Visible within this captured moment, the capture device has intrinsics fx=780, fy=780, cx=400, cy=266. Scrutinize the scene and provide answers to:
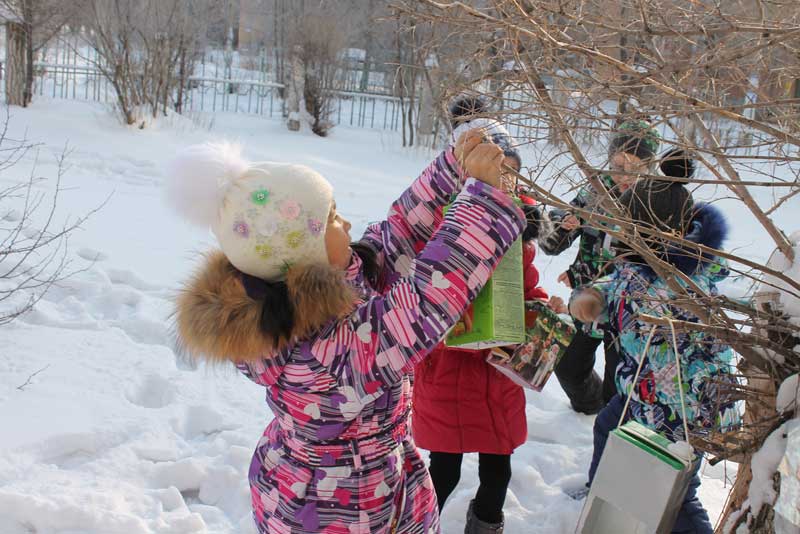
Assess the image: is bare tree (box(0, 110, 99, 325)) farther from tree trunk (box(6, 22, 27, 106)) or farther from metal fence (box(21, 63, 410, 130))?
metal fence (box(21, 63, 410, 130))

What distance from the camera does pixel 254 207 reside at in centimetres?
173

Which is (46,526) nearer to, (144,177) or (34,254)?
(34,254)

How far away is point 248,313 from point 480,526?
1.41m

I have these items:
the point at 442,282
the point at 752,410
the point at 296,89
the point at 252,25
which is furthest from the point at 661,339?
the point at 252,25

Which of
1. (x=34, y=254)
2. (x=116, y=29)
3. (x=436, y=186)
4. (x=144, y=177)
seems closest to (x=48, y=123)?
(x=116, y=29)

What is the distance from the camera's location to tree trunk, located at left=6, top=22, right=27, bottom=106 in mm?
11688

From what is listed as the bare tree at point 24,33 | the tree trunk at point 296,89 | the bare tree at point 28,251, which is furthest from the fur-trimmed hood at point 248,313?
the tree trunk at point 296,89

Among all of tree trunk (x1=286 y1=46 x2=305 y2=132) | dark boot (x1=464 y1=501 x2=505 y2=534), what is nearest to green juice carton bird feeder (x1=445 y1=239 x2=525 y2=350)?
dark boot (x1=464 y1=501 x2=505 y2=534)

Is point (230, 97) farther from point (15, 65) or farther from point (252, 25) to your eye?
point (15, 65)

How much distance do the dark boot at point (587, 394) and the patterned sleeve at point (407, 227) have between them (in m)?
1.98

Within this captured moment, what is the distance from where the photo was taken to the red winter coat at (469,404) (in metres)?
2.56

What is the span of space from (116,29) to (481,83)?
36.8ft

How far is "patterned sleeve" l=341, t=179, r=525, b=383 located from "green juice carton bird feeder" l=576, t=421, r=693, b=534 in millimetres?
488

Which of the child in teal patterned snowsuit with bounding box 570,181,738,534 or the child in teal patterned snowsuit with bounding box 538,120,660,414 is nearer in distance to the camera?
the child in teal patterned snowsuit with bounding box 570,181,738,534
